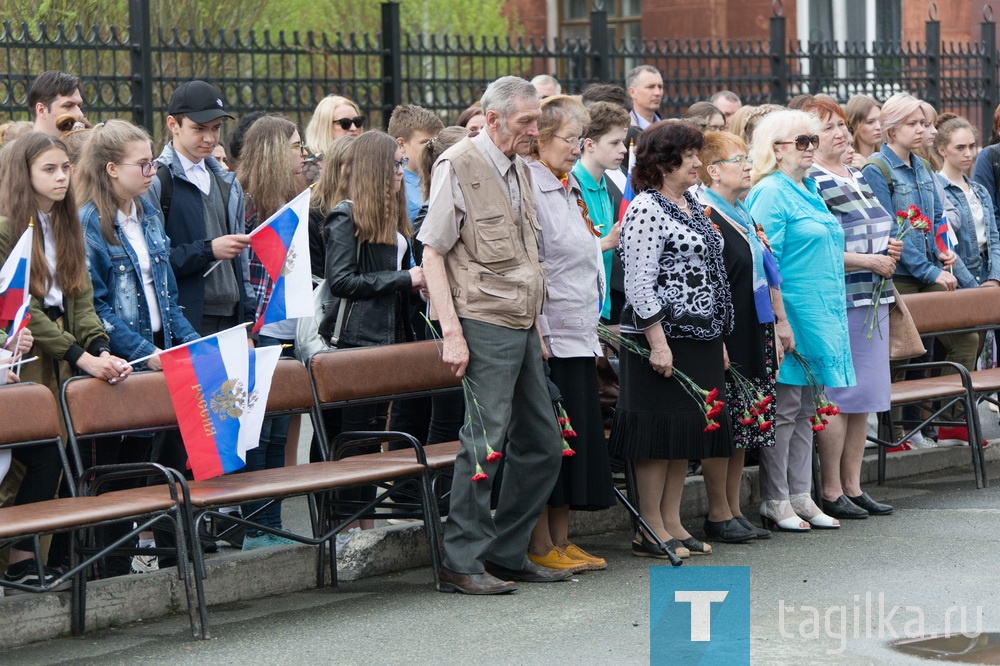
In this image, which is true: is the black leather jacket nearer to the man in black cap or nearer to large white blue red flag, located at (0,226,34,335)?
the man in black cap

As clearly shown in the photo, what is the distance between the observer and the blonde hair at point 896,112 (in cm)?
931

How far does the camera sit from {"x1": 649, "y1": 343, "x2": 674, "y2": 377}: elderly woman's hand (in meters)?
6.79

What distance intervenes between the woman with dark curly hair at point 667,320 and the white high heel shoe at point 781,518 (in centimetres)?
66

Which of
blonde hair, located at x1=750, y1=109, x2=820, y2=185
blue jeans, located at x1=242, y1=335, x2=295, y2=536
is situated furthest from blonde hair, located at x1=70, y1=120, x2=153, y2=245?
blonde hair, located at x1=750, y1=109, x2=820, y2=185

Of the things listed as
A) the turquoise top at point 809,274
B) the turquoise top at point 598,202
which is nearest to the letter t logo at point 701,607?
the turquoise top at point 809,274

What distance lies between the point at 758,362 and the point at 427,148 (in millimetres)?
1975

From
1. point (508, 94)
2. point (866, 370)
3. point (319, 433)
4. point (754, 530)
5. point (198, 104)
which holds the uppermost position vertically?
point (198, 104)

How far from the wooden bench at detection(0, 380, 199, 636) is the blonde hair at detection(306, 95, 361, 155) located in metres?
3.17

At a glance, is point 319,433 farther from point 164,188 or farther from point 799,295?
point 799,295

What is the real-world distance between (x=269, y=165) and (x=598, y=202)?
65.2 inches

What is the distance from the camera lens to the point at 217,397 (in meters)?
6.34

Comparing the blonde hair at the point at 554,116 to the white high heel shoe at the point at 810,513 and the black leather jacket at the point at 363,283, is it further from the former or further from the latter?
the white high heel shoe at the point at 810,513

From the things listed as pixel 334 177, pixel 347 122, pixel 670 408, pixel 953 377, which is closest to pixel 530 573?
pixel 670 408

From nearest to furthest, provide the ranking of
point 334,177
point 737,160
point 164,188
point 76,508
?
point 76,508
point 737,160
point 164,188
point 334,177
